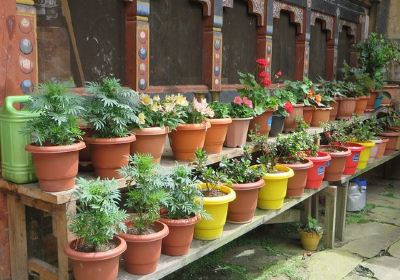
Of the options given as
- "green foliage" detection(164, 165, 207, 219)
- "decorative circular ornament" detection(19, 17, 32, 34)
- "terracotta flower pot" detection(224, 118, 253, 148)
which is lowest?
"green foliage" detection(164, 165, 207, 219)

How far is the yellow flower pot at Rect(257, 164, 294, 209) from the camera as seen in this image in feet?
14.3

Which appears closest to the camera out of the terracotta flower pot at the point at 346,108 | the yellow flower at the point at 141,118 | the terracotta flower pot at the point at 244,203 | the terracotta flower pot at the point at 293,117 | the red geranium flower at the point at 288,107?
the yellow flower at the point at 141,118

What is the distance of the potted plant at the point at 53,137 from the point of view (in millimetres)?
2682

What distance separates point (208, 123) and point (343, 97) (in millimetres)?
3613

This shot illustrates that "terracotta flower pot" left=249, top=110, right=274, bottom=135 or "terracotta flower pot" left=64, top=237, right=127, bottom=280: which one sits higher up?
"terracotta flower pot" left=249, top=110, right=274, bottom=135

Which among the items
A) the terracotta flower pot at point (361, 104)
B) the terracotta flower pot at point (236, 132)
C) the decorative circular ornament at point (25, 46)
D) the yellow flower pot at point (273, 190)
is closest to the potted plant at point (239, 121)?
the terracotta flower pot at point (236, 132)

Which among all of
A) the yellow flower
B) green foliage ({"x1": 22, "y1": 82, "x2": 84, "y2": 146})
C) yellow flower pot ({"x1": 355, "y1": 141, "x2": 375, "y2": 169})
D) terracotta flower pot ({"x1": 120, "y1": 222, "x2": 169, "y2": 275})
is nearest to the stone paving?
yellow flower pot ({"x1": 355, "y1": 141, "x2": 375, "y2": 169})

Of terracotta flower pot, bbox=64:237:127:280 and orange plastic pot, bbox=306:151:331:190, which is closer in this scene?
terracotta flower pot, bbox=64:237:127:280

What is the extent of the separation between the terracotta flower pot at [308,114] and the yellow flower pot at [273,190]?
155 centimetres

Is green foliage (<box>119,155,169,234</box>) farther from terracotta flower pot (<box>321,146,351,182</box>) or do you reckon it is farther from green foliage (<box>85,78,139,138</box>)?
terracotta flower pot (<box>321,146,351,182</box>)

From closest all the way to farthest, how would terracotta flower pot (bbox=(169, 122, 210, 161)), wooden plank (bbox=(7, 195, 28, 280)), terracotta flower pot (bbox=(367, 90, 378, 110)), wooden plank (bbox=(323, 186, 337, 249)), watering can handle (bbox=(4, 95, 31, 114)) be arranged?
watering can handle (bbox=(4, 95, 31, 114))
wooden plank (bbox=(7, 195, 28, 280))
terracotta flower pot (bbox=(169, 122, 210, 161))
wooden plank (bbox=(323, 186, 337, 249))
terracotta flower pot (bbox=(367, 90, 378, 110))

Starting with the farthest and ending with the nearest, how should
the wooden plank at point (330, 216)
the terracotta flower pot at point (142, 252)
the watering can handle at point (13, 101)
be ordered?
the wooden plank at point (330, 216) → the terracotta flower pot at point (142, 252) → the watering can handle at point (13, 101)

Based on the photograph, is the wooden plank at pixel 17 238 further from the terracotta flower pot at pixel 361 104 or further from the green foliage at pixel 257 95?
the terracotta flower pot at pixel 361 104

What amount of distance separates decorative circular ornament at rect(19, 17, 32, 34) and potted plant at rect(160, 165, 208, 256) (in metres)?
1.36
